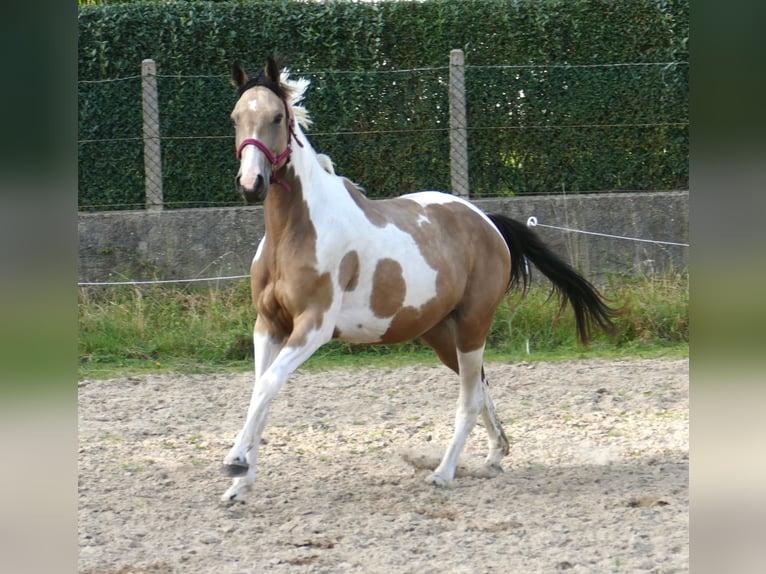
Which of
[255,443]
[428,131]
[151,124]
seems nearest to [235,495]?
[255,443]

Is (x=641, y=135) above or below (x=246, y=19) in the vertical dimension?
below

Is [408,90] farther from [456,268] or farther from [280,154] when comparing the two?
[280,154]

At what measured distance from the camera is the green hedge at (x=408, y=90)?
368 inches

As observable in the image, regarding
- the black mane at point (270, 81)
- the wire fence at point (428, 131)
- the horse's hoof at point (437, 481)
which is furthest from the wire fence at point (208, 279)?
the black mane at point (270, 81)

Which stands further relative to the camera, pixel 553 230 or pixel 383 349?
pixel 553 230

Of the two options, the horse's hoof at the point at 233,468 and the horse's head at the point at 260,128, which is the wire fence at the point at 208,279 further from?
the horse's hoof at the point at 233,468

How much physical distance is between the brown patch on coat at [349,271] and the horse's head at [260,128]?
61 centimetres

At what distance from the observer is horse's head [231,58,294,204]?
4.20m

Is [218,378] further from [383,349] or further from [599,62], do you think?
[599,62]

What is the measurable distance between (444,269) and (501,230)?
87cm

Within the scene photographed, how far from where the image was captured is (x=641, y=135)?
984cm
